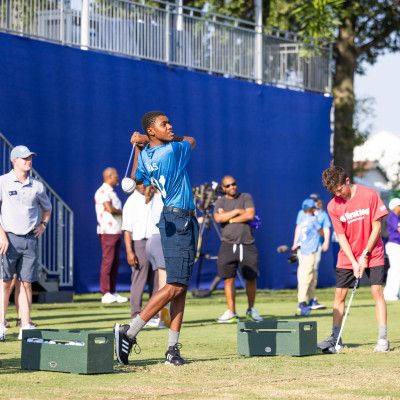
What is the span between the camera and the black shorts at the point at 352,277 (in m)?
9.04

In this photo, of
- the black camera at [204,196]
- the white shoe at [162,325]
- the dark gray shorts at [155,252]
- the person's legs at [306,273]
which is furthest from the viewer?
the black camera at [204,196]

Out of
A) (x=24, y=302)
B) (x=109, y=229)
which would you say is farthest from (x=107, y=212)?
(x=24, y=302)

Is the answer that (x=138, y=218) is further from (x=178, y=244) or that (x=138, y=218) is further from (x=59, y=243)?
(x=59, y=243)

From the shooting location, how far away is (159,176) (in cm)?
780

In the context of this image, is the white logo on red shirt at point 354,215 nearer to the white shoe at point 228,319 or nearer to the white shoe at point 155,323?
the white shoe at point 155,323

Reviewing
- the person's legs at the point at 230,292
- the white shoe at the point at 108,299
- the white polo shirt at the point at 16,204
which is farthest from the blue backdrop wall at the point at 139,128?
the white polo shirt at the point at 16,204

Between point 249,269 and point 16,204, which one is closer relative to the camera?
point 16,204

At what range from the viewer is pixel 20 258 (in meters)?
9.98

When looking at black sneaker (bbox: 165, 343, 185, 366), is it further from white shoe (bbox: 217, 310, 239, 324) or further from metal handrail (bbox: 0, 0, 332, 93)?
metal handrail (bbox: 0, 0, 332, 93)

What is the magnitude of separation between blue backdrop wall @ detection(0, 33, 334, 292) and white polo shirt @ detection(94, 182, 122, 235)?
746mm

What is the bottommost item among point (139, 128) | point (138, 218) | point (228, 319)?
point (228, 319)

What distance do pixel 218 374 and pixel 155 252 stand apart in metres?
4.18

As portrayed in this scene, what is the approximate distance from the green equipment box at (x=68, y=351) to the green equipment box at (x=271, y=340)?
1634mm

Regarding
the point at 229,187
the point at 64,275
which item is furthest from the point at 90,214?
the point at 229,187
